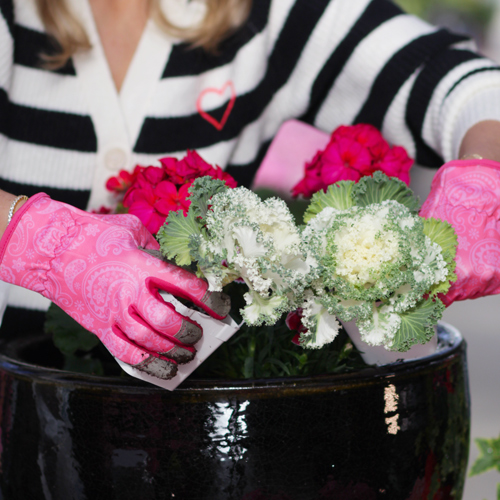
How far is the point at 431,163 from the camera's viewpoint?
0.77 metres

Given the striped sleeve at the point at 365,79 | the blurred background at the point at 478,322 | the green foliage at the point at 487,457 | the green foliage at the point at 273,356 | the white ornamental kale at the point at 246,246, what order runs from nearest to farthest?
1. the white ornamental kale at the point at 246,246
2. the green foliage at the point at 273,356
3. the green foliage at the point at 487,457
4. the striped sleeve at the point at 365,79
5. the blurred background at the point at 478,322

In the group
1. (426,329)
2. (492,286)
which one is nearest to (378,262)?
(426,329)

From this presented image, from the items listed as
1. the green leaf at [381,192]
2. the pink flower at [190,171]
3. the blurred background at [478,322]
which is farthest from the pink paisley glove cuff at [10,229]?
the blurred background at [478,322]

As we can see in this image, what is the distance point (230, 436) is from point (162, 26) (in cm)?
58

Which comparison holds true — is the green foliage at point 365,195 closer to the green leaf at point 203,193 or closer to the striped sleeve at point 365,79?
the green leaf at point 203,193

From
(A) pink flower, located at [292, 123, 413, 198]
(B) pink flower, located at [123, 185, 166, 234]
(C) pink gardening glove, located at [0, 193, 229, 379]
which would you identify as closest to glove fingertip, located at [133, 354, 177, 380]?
(C) pink gardening glove, located at [0, 193, 229, 379]

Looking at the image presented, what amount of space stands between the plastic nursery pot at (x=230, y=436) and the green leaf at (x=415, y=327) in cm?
3

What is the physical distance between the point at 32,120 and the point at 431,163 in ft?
1.72

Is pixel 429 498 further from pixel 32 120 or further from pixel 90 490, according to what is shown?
pixel 32 120

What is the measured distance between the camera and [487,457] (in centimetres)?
58

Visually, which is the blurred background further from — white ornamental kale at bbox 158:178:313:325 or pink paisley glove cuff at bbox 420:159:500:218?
white ornamental kale at bbox 158:178:313:325

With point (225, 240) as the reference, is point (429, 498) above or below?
below

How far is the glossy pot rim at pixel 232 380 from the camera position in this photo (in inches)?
13.6

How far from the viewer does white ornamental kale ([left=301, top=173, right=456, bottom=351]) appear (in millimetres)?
326
